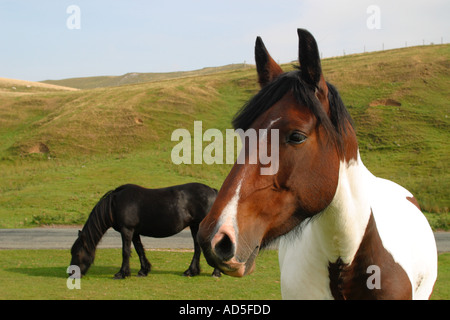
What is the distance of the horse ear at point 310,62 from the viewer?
2314 millimetres

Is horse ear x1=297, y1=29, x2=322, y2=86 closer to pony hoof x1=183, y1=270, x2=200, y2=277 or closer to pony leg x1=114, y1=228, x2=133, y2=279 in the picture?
pony hoof x1=183, y1=270, x2=200, y2=277

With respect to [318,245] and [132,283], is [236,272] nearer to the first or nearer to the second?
[318,245]

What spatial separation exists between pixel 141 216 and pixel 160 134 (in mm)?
30384

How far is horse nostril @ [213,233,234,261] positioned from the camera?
6.51ft

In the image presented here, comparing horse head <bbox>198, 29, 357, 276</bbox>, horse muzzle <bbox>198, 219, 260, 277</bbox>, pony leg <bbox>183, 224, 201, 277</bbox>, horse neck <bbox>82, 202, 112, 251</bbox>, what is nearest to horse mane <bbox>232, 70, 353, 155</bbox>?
horse head <bbox>198, 29, 357, 276</bbox>

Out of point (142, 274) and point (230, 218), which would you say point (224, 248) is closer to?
point (230, 218)

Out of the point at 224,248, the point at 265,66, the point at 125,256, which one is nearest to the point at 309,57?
the point at 265,66

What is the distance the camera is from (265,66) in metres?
2.77

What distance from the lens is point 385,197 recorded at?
11.5ft

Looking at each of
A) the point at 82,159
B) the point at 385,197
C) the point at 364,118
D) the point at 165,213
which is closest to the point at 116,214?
the point at 165,213

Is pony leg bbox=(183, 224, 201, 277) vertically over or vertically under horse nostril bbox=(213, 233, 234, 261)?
under

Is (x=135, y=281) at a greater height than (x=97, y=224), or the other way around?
(x=97, y=224)

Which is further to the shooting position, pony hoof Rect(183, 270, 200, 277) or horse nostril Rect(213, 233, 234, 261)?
pony hoof Rect(183, 270, 200, 277)

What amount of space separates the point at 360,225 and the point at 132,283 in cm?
859
